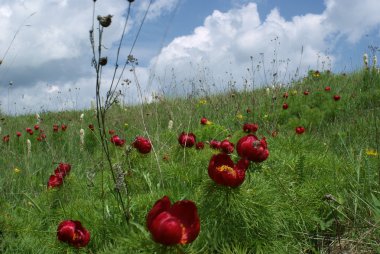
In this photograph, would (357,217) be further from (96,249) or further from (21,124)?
(21,124)

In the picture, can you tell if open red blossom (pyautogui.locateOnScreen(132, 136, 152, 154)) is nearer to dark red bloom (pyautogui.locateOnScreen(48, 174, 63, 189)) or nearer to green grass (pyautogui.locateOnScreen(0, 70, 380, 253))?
green grass (pyautogui.locateOnScreen(0, 70, 380, 253))

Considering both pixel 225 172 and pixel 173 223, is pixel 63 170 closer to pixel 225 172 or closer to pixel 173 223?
pixel 225 172

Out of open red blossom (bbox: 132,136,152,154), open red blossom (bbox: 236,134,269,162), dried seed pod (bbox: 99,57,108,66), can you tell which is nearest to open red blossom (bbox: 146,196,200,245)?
open red blossom (bbox: 236,134,269,162)

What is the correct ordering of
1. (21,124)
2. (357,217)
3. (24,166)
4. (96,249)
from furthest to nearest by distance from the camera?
(21,124) → (24,166) → (357,217) → (96,249)

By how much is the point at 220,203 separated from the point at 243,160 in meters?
0.26

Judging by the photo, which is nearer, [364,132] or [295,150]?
[295,150]

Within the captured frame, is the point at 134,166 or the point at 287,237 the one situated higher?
the point at 134,166

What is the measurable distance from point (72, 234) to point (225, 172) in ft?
2.32

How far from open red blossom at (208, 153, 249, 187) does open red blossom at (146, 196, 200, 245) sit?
43 cm

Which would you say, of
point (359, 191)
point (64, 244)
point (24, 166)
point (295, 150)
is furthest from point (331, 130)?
point (64, 244)

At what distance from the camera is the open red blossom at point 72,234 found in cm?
187

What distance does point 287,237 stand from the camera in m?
2.38

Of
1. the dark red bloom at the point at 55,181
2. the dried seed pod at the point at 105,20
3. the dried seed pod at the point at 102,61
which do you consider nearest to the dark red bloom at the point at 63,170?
the dark red bloom at the point at 55,181

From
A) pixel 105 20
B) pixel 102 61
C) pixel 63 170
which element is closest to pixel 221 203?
pixel 102 61
